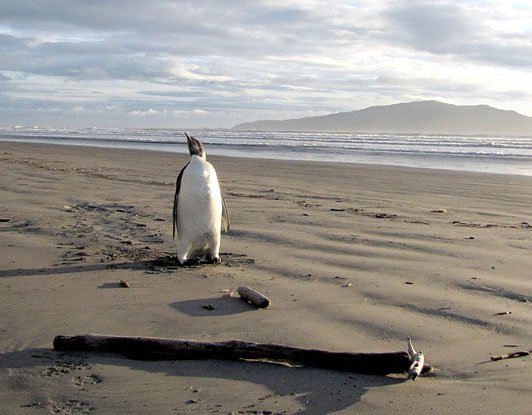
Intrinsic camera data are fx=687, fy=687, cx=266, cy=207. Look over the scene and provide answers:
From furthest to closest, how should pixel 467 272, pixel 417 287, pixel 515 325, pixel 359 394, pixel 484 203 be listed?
pixel 484 203, pixel 467 272, pixel 417 287, pixel 515 325, pixel 359 394

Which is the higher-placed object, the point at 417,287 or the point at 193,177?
the point at 193,177

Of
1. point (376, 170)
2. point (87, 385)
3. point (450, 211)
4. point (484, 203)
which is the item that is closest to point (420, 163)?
point (376, 170)

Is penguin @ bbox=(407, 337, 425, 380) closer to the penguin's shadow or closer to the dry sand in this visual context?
the dry sand

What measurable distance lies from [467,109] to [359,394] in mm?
198464

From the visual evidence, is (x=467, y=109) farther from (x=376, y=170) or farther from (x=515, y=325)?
(x=515, y=325)

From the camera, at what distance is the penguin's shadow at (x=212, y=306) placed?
4.66m

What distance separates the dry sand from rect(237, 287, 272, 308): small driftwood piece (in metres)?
0.07

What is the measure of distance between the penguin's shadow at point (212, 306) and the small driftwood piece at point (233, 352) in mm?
899

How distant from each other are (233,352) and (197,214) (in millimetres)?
2840

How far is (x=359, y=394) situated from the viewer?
3.25 meters

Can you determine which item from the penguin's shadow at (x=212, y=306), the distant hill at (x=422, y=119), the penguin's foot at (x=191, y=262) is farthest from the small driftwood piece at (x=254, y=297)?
the distant hill at (x=422, y=119)

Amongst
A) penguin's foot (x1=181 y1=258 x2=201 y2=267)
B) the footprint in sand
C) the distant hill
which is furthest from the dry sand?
the distant hill

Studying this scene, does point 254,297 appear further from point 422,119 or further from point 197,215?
point 422,119

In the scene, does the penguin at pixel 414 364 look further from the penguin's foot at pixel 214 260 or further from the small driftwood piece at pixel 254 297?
the penguin's foot at pixel 214 260
